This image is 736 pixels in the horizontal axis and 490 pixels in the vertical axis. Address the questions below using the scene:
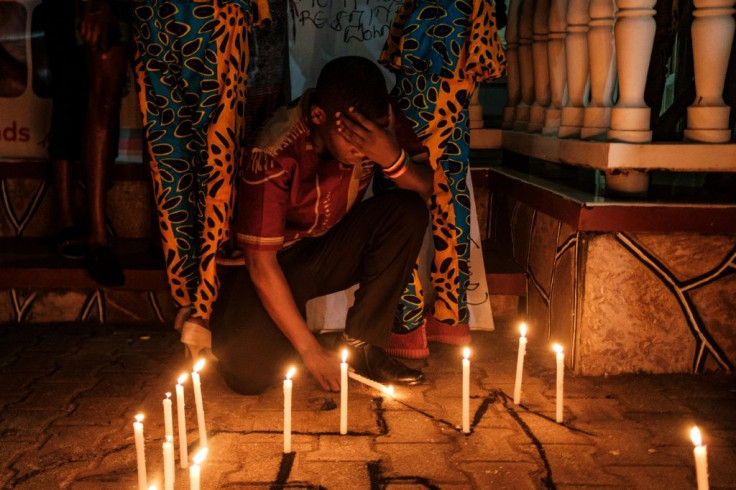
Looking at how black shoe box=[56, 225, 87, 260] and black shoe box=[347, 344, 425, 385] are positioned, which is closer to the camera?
black shoe box=[347, 344, 425, 385]

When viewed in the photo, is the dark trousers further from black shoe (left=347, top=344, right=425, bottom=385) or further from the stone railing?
the stone railing

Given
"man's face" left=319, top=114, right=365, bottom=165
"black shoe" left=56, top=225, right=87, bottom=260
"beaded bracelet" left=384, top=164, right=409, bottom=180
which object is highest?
"man's face" left=319, top=114, right=365, bottom=165

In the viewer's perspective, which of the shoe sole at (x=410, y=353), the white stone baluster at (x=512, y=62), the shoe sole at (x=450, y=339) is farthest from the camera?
the white stone baluster at (x=512, y=62)

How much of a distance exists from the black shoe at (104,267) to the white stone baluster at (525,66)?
2437 mm

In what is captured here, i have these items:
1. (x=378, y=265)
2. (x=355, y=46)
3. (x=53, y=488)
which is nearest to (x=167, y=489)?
(x=53, y=488)

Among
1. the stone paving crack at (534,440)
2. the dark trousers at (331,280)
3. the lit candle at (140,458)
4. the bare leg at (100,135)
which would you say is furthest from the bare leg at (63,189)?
the stone paving crack at (534,440)

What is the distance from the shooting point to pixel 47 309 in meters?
4.05

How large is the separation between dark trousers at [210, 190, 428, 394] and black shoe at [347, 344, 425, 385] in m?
0.07

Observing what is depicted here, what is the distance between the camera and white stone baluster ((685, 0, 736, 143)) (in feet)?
10.6

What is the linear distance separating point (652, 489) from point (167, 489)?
1418mm

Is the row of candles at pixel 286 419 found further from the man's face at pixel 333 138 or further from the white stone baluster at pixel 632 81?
the white stone baluster at pixel 632 81

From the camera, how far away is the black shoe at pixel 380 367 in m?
3.21

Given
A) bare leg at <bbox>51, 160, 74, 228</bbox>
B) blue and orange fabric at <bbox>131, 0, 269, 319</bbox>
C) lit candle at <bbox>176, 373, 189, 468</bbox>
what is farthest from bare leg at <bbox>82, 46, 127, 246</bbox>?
lit candle at <bbox>176, 373, 189, 468</bbox>

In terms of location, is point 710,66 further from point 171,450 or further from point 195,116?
point 171,450
